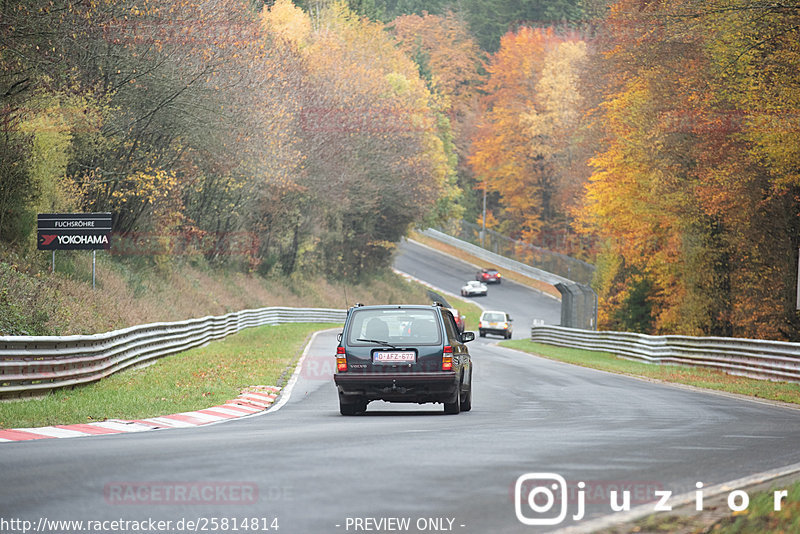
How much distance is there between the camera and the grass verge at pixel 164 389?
15.4 m

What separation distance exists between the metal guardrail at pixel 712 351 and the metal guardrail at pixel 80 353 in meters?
15.2

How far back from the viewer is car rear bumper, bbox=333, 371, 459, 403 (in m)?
16.2

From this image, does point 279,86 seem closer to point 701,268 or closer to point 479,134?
point 701,268

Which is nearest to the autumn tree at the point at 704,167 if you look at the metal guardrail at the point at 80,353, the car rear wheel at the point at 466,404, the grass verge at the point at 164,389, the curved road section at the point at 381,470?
the grass verge at the point at 164,389

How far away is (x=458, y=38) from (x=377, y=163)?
48580 millimetres

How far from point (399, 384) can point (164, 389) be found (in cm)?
589

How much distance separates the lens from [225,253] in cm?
5734

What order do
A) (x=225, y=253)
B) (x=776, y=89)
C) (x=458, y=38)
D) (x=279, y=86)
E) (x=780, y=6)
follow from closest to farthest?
(x=780, y=6), (x=776, y=89), (x=279, y=86), (x=225, y=253), (x=458, y=38)

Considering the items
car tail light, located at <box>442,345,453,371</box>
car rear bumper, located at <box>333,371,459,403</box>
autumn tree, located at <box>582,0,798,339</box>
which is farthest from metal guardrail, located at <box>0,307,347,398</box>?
autumn tree, located at <box>582,0,798,339</box>

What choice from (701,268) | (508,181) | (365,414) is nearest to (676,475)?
(365,414)

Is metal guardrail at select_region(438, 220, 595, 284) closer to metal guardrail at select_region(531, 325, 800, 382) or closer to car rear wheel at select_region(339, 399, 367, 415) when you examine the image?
metal guardrail at select_region(531, 325, 800, 382)

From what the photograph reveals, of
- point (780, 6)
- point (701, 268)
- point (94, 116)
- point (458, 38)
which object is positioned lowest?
point (701, 268)

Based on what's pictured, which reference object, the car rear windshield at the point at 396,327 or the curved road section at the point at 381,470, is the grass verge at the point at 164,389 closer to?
the curved road section at the point at 381,470

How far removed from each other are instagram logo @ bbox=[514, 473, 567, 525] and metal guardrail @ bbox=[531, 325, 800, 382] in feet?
61.3
